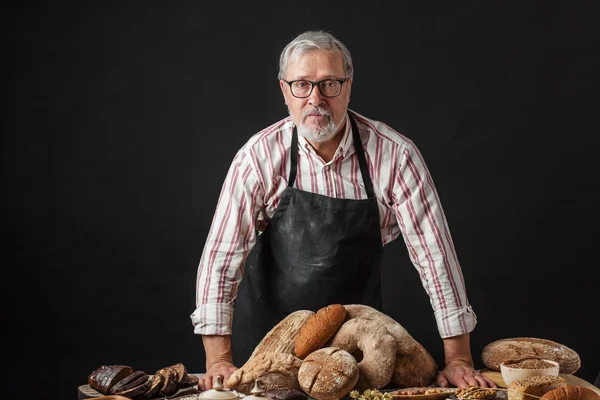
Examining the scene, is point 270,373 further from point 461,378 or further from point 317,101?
point 317,101

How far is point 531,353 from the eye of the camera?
305cm

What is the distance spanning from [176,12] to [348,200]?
208 cm

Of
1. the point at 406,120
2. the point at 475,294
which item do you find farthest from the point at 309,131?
the point at 475,294

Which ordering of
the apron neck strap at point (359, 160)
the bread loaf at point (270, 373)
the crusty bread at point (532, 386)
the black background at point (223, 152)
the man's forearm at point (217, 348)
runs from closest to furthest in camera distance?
the crusty bread at point (532, 386) < the bread loaf at point (270, 373) < the man's forearm at point (217, 348) < the apron neck strap at point (359, 160) < the black background at point (223, 152)

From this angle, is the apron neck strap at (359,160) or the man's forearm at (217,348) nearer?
the man's forearm at (217,348)

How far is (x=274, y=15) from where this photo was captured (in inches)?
211

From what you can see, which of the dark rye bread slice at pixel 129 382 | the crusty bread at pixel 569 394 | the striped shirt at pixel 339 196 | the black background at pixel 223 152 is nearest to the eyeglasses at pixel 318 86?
the striped shirt at pixel 339 196

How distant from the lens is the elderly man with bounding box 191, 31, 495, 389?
356 centimetres

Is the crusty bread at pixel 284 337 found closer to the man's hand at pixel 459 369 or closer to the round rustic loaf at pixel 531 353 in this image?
the man's hand at pixel 459 369

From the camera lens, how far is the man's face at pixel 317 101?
141 inches

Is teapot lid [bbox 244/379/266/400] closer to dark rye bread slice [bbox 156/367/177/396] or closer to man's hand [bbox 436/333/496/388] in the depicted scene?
dark rye bread slice [bbox 156/367/177/396]

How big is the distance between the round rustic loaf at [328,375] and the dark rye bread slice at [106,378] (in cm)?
56

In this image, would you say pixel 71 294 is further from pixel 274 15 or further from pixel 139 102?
pixel 274 15

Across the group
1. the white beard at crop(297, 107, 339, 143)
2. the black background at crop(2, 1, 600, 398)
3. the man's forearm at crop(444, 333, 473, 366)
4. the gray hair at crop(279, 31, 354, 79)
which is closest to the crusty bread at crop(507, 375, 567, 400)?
the man's forearm at crop(444, 333, 473, 366)
